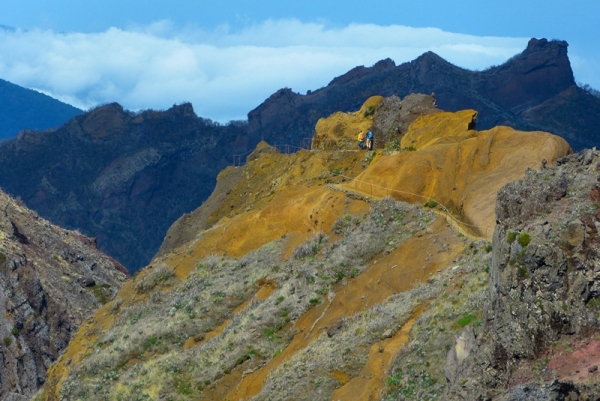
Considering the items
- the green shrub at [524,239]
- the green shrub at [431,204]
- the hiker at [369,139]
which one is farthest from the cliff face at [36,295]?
the green shrub at [524,239]

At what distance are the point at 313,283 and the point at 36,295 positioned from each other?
5249cm

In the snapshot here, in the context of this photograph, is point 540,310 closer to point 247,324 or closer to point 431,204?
point 247,324

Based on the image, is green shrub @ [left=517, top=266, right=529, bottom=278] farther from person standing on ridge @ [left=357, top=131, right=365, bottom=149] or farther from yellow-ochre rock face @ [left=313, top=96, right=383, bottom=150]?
yellow-ochre rock face @ [left=313, top=96, right=383, bottom=150]

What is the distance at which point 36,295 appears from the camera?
281ft

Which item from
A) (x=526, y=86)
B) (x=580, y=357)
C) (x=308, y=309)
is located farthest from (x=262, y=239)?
(x=526, y=86)

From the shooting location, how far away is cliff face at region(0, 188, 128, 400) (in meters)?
80.5

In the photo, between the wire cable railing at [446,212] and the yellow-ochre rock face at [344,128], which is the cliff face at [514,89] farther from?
the wire cable railing at [446,212]

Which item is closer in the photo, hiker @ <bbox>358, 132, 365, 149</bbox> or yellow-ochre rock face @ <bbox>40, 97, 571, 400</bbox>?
yellow-ochre rock face @ <bbox>40, 97, 571, 400</bbox>

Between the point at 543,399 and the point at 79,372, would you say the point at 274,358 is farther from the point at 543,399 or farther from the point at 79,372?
the point at 543,399

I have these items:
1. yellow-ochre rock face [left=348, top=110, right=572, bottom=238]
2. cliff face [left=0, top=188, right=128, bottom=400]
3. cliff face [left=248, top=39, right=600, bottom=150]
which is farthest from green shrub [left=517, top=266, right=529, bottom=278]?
cliff face [left=248, top=39, right=600, bottom=150]

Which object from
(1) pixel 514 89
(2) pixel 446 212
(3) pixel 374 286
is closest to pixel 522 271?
(3) pixel 374 286

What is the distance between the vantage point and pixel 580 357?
19438 mm

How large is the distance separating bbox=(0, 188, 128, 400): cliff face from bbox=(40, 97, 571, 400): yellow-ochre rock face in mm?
26936

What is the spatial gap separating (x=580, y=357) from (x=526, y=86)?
179m
